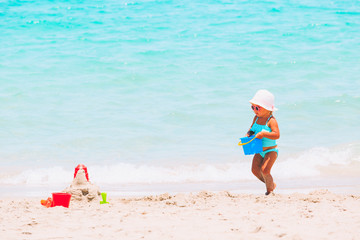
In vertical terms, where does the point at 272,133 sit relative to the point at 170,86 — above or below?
below

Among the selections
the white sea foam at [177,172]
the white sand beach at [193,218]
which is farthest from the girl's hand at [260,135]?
the white sea foam at [177,172]

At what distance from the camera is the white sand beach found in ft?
13.1

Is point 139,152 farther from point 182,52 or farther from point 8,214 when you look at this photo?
point 182,52

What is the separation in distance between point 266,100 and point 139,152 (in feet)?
9.76

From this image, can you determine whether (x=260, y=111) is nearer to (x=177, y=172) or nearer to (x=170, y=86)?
(x=177, y=172)

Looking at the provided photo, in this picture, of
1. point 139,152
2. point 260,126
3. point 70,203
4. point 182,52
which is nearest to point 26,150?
point 139,152

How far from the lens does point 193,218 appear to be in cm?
447

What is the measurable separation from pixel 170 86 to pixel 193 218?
6.86 meters

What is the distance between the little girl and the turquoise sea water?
4.32ft

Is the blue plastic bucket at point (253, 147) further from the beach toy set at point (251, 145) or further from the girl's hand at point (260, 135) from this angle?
the girl's hand at point (260, 135)

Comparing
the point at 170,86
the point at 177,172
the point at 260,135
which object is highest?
the point at 170,86

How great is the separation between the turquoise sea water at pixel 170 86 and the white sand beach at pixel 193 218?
169 cm

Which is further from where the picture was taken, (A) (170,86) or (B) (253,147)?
(A) (170,86)

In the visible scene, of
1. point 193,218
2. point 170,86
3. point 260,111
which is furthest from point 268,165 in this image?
point 170,86
